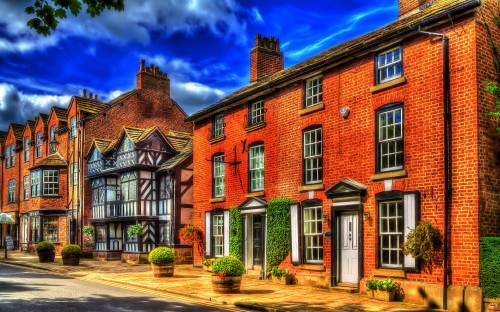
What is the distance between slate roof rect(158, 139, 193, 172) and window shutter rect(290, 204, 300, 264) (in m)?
12.6

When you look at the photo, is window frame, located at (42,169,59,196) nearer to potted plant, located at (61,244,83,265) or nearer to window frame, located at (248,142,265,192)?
potted plant, located at (61,244,83,265)

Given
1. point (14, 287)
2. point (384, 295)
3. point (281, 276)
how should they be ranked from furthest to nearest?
point (281, 276), point (14, 287), point (384, 295)

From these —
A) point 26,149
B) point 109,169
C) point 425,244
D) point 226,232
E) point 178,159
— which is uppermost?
point 26,149

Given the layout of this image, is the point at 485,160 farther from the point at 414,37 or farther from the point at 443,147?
the point at 414,37

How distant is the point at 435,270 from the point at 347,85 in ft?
22.3

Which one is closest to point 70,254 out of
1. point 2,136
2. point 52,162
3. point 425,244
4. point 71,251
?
point 71,251

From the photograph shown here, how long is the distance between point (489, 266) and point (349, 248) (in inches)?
199

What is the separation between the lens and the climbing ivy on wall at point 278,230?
20.0 meters

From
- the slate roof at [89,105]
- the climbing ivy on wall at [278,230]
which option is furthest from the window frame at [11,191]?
the climbing ivy on wall at [278,230]

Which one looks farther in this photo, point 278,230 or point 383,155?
point 278,230

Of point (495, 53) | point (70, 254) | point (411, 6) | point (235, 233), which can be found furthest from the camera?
point (70, 254)

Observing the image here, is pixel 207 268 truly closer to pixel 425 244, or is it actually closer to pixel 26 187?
pixel 425 244

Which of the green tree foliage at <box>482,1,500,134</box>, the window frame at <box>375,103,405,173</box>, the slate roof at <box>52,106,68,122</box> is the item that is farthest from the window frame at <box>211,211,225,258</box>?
the slate roof at <box>52,106,68,122</box>

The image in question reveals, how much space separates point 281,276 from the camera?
19.5 m
